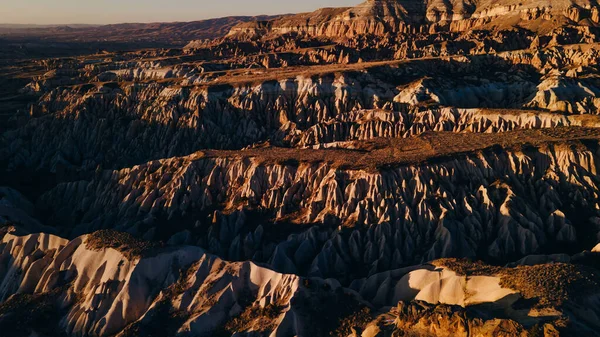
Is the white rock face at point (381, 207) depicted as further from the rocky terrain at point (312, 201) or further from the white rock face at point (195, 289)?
the white rock face at point (195, 289)

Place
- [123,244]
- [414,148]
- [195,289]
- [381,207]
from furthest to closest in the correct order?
[414,148], [381,207], [123,244], [195,289]

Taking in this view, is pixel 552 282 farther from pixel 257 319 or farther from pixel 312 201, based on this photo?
pixel 312 201

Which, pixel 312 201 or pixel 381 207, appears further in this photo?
pixel 312 201

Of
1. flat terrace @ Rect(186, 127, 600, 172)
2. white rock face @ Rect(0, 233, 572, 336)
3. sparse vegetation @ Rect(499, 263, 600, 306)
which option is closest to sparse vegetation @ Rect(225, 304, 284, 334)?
white rock face @ Rect(0, 233, 572, 336)

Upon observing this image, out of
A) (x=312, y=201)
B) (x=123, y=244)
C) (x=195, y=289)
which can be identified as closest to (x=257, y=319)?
(x=195, y=289)

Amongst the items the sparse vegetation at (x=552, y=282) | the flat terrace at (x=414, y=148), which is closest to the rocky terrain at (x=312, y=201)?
the sparse vegetation at (x=552, y=282)

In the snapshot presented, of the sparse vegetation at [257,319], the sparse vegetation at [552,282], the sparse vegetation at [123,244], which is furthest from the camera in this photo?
the sparse vegetation at [123,244]

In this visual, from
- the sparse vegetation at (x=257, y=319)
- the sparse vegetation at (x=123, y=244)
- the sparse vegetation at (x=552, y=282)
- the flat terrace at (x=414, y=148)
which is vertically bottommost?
the sparse vegetation at (x=257, y=319)

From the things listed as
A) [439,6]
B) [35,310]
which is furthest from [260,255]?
[439,6]

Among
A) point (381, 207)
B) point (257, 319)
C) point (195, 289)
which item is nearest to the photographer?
point (257, 319)
